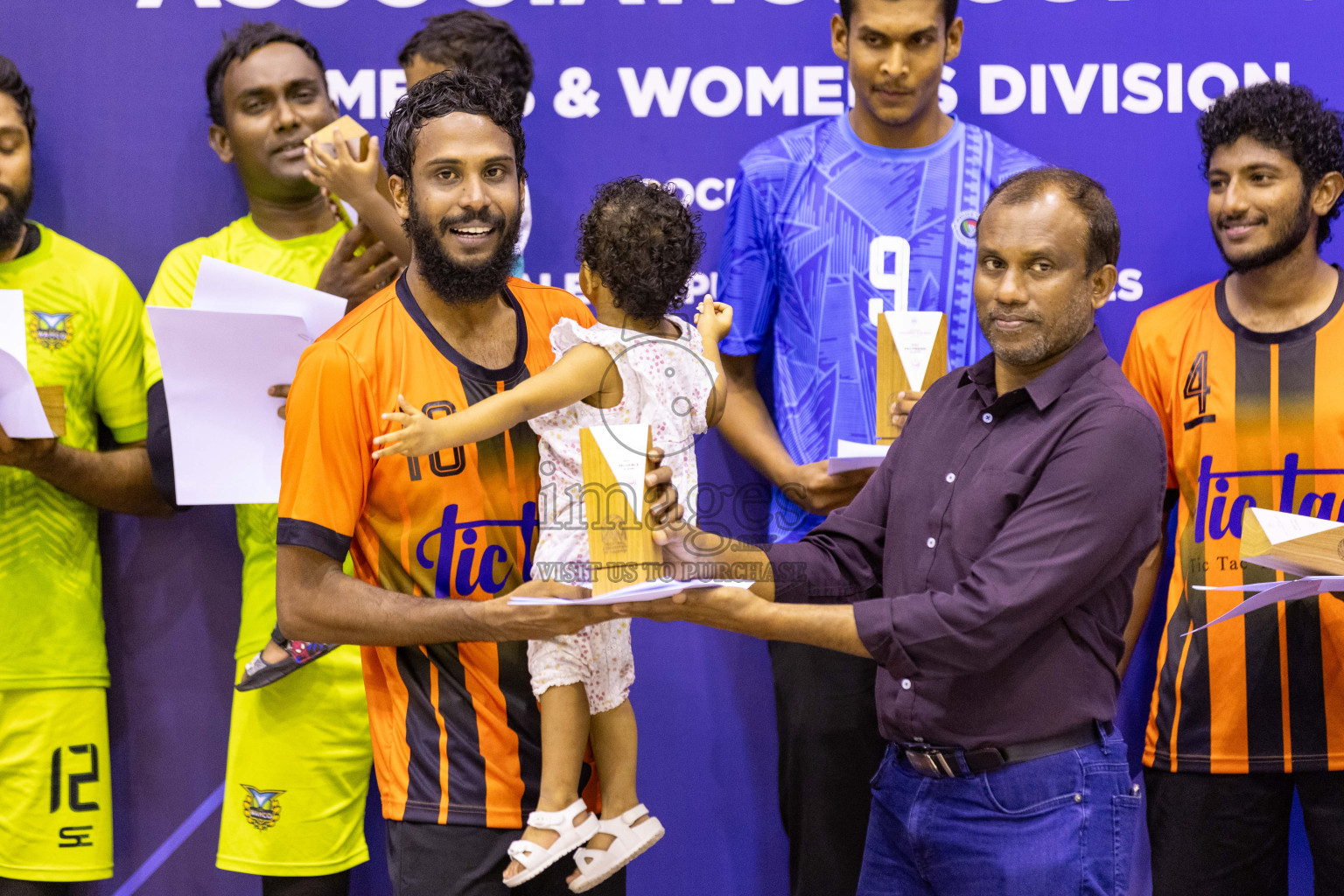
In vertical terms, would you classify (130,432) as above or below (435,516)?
above

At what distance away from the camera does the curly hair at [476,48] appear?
3541 millimetres

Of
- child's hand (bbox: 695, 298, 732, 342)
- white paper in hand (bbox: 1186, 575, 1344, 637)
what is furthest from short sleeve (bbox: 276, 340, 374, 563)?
white paper in hand (bbox: 1186, 575, 1344, 637)

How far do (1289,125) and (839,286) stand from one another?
Answer: 4.30 feet

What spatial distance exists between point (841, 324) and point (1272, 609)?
1445 mm

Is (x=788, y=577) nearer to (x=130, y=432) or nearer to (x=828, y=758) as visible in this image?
(x=828, y=758)

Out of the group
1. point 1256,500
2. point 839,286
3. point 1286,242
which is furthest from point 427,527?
point 1286,242

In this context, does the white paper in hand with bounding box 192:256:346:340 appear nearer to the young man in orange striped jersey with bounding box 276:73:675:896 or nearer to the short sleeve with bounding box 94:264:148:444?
the young man in orange striped jersey with bounding box 276:73:675:896

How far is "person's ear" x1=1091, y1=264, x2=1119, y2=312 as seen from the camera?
2502 millimetres

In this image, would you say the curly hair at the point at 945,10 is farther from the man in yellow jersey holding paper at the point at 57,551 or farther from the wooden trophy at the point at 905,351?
the man in yellow jersey holding paper at the point at 57,551

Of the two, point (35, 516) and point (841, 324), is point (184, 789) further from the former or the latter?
point (841, 324)

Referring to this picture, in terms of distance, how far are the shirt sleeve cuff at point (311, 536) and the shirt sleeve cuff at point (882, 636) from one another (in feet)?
3.33

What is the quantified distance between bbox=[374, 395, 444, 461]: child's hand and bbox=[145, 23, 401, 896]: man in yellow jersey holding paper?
119 cm

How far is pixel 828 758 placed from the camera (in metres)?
3.38

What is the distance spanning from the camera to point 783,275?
3.63 metres
